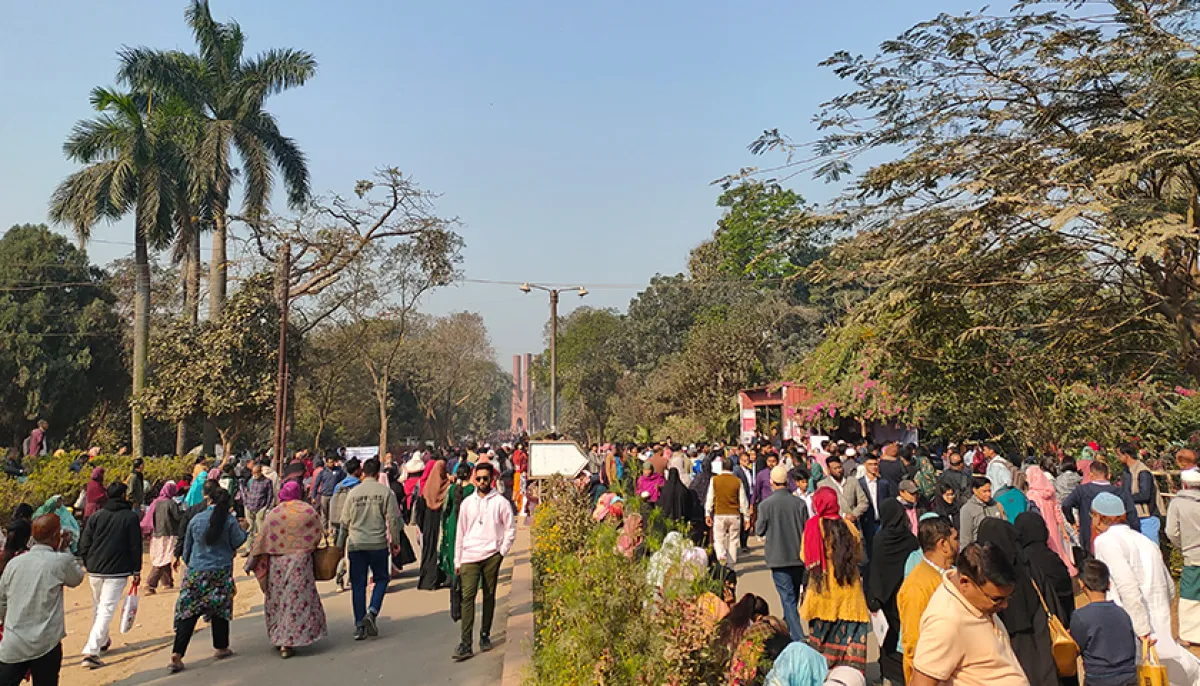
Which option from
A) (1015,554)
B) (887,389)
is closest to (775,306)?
(887,389)

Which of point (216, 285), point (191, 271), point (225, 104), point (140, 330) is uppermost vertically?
point (225, 104)

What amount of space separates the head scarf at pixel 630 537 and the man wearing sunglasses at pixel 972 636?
207 centimetres

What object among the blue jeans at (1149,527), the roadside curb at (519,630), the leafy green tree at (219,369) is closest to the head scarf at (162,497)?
the roadside curb at (519,630)

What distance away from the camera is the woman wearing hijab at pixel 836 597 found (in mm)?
5297

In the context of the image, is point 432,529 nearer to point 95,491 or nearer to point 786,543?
point 95,491

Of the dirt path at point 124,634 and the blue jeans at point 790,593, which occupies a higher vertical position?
the blue jeans at point 790,593

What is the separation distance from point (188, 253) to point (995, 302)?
78.8ft

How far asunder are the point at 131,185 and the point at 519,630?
918 inches

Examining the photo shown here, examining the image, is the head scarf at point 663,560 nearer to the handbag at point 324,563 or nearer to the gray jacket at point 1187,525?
the handbag at point 324,563

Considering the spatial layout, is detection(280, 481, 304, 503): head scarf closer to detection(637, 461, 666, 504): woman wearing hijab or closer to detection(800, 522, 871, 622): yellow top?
detection(637, 461, 666, 504): woman wearing hijab

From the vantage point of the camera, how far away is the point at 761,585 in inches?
393

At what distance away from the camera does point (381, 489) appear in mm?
8461

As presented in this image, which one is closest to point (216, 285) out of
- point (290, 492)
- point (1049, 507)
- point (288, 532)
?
point (290, 492)

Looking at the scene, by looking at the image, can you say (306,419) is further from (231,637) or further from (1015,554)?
(1015,554)
